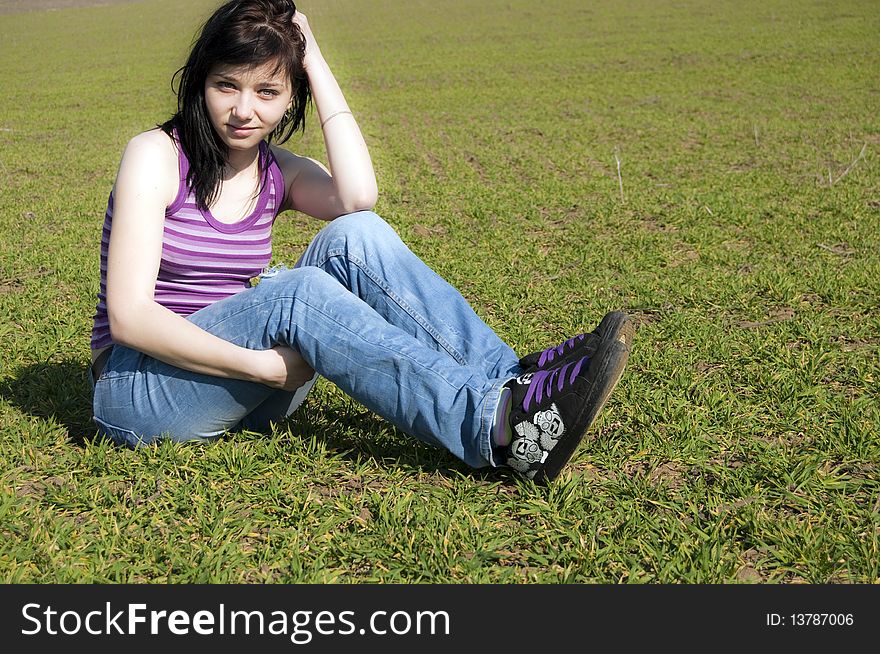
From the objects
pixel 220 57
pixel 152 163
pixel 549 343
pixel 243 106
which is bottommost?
pixel 549 343

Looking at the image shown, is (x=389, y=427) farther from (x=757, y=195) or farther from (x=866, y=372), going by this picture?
(x=757, y=195)

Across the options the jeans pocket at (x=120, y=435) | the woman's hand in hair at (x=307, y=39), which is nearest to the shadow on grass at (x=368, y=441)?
the jeans pocket at (x=120, y=435)

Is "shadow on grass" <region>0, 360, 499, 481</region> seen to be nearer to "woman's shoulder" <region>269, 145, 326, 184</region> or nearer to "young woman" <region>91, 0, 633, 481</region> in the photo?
"young woman" <region>91, 0, 633, 481</region>

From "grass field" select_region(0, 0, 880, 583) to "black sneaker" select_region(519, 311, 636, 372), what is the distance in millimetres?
387

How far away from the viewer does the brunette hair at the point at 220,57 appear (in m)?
2.66

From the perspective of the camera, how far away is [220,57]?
8.72 feet

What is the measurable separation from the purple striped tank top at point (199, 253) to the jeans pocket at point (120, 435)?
256mm

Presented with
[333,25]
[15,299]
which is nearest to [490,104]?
[15,299]

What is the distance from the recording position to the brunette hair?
266 cm

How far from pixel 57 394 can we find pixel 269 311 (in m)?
1.46

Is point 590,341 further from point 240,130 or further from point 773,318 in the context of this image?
point 773,318

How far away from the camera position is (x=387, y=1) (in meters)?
29.1

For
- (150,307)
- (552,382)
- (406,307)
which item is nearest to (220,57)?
(150,307)

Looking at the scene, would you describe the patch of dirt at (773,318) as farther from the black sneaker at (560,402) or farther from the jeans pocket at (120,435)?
the jeans pocket at (120,435)
